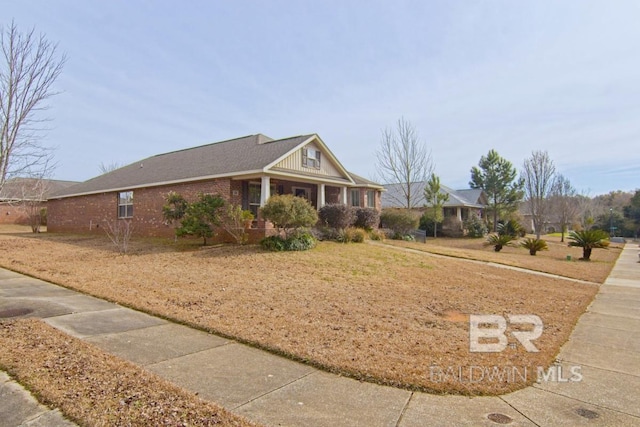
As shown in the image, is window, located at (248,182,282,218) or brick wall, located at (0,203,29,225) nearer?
window, located at (248,182,282,218)

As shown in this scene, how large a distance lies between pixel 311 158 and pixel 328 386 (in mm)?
15817

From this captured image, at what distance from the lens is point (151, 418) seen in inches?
115

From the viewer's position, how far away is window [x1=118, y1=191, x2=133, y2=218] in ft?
68.5

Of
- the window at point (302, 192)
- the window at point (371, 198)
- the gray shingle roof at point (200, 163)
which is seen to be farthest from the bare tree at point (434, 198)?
the gray shingle roof at point (200, 163)

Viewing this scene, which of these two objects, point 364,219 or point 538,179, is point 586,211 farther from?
point 364,219

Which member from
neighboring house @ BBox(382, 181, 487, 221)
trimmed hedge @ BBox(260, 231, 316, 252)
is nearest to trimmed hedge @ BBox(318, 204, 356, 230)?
trimmed hedge @ BBox(260, 231, 316, 252)

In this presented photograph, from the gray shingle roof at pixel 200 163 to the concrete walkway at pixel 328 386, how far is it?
10537mm

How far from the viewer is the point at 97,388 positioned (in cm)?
340

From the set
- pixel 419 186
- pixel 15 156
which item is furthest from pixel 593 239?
pixel 15 156

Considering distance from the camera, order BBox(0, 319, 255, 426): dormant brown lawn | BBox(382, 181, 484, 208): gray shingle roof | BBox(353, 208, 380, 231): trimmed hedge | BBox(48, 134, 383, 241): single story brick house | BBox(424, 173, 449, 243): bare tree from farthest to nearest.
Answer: BBox(382, 181, 484, 208): gray shingle roof < BBox(424, 173, 449, 243): bare tree < BBox(353, 208, 380, 231): trimmed hedge < BBox(48, 134, 383, 241): single story brick house < BBox(0, 319, 255, 426): dormant brown lawn

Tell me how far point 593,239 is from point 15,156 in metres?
23.4

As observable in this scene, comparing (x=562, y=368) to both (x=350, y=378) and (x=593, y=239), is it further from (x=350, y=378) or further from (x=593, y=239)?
(x=593, y=239)

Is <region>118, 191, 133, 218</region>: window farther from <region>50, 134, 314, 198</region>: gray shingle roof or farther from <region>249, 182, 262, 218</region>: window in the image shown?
<region>249, 182, 262, 218</region>: window

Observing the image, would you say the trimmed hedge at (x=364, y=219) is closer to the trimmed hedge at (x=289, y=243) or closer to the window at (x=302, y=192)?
the window at (x=302, y=192)
